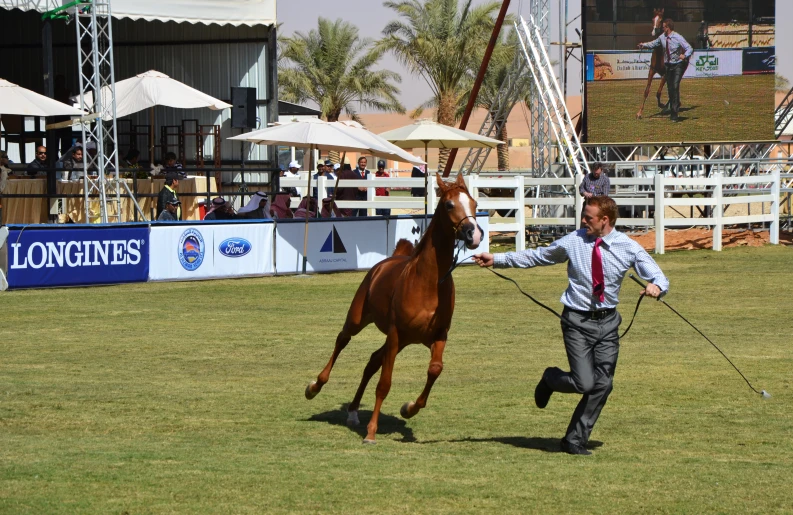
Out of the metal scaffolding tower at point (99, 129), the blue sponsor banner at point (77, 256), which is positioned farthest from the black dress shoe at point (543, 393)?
the metal scaffolding tower at point (99, 129)

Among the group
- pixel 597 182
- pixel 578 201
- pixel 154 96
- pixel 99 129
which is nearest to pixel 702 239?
pixel 578 201

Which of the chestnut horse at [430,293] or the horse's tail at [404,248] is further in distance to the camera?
the horse's tail at [404,248]

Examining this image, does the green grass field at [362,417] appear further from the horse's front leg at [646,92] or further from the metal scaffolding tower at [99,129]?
the horse's front leg at [646,92]

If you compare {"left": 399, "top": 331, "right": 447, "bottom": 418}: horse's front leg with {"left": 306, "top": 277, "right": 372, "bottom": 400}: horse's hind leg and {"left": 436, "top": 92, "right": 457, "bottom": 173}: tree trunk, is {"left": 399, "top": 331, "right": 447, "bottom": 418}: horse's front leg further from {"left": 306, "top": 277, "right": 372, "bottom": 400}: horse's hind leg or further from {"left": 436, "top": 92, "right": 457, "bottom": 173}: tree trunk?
{"left": 436, "top": 92, "right": 457, "bottom": 173}: tree trunk

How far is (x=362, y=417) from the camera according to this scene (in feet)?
31.5

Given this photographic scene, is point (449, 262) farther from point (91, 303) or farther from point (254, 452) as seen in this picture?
point (91, 303)

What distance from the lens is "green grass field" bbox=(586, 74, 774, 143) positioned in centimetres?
3356

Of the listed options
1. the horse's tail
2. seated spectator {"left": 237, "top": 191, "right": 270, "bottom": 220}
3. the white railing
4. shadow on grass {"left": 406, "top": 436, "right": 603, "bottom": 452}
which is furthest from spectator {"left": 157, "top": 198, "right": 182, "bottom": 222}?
shadow on grass {"left": 406, "top": 436, "right": 603, "bottom": 452}

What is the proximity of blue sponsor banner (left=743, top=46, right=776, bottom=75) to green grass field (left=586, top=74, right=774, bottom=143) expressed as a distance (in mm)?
181

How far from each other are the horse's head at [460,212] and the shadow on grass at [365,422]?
1.71 meters

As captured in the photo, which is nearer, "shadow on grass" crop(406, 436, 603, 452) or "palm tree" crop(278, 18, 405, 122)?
"shadow on grass" crop(406, 436, 603, 452)

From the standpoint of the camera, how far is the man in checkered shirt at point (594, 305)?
780 cm

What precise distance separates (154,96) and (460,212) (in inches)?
752

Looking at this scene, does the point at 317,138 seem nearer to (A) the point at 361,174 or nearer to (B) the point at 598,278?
(A) the point at 361,174
